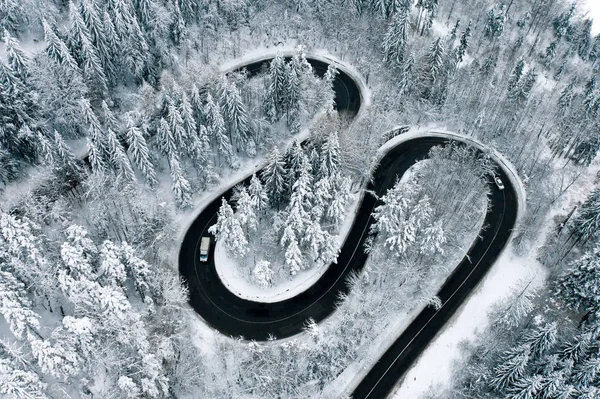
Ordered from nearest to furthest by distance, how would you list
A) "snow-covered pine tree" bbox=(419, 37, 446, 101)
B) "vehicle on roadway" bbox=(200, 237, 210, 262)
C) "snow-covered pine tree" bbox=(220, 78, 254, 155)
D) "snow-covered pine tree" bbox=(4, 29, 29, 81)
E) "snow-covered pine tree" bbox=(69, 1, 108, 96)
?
"vehicle on roadway" bbox=(200, 237, 210, 262), "snow-covered pine tree" bbox=(4, 29, 29, 81), "snow-covered pine tree" bbox=(69, 1, 108, 96), "snow-covered pine tree" bbox=(220, 78, 254, 155), "snow-covered pine tree" bbox=(419, 37, 446, 101)

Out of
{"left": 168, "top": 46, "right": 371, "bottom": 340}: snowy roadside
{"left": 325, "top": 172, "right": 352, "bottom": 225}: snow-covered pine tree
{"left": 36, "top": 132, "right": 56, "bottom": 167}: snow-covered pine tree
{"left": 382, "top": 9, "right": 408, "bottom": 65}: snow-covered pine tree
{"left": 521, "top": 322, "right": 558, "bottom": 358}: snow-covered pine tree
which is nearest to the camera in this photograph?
{"left": 521, "top": 322, "right": 558, "bottom": 358}: snow-covered pine tree

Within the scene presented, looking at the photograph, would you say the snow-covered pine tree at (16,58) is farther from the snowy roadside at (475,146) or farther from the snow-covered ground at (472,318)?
the snow-covered ground at (472,318)

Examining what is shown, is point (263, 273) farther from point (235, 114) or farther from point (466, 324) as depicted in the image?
point (466, 324)

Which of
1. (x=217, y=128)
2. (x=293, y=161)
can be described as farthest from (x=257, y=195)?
(x=217, y=128)

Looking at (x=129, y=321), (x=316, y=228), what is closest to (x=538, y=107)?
(x=316, y=228)

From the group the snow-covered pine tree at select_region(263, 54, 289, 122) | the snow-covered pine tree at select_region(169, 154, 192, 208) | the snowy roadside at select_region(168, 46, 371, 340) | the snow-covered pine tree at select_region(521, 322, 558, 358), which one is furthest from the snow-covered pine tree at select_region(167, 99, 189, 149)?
the snow-covered pine tree at select_region(521, 322, 558, 358)

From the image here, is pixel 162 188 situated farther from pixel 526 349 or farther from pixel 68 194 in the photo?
pixel 526 349

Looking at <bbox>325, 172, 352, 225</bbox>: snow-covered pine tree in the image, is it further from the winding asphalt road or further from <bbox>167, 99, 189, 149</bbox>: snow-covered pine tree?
<bbox>167, 99, 189, 149</bbox>: snow-covered pine tree
